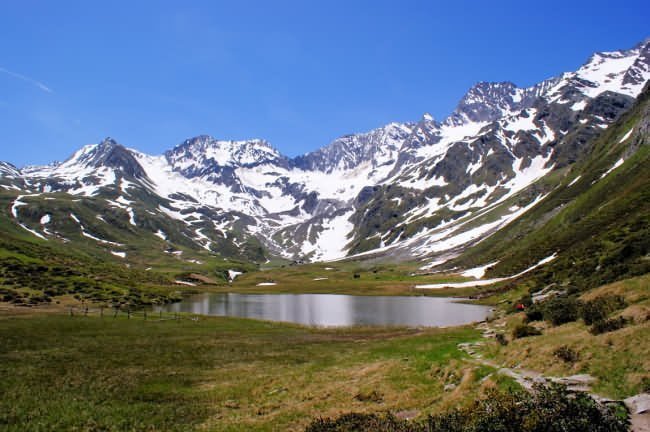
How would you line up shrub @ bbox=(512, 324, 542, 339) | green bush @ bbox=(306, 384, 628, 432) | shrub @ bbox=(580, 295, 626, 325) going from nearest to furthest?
green bush @ bbox=(306, 384, 628, 432), shrub @ bbox=(580, 295, 626, 325), shrub @ bbox=(512, 324, 542, 339)

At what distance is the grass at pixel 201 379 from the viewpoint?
68.3 feet

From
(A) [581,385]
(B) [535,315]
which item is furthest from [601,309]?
(A) [581,385]

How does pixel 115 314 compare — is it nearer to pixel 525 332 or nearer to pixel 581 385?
pixel 525 332

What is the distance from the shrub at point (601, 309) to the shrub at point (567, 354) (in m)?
5.30

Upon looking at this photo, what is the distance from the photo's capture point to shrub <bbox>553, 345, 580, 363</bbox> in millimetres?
19094

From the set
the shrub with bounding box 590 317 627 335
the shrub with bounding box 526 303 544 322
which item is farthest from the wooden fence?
the shrub with bounding box 590 317 627 335

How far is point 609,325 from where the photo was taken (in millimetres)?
21188

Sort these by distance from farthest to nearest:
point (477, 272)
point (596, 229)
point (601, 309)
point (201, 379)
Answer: point (477, 272) < point (596, 229) < point (201, 379) < point (601, 309)

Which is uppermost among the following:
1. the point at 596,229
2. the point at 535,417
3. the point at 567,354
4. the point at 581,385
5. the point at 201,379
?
the point at 596,229

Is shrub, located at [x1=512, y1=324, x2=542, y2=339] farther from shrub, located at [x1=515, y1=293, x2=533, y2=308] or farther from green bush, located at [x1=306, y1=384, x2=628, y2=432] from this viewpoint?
shrub, located at [x1=515, y1=293, x2=533, y2=308]

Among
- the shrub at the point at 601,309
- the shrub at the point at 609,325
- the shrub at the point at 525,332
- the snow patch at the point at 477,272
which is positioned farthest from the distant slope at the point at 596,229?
the shrub at the point at 609,325

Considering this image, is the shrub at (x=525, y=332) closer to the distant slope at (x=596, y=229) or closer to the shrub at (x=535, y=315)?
the shrub at (x=535, y=315)

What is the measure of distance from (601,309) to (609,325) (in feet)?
14.1

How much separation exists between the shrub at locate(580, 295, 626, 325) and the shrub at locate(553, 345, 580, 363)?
5.30 meters
